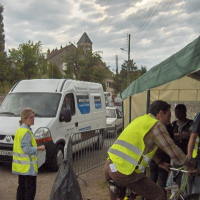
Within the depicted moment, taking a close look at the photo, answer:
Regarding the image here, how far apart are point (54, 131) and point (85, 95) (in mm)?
2497

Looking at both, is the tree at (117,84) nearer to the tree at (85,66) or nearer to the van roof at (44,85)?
the tree at (85,66)

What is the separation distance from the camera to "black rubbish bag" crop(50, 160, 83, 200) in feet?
12.6

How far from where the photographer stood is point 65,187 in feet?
12.9

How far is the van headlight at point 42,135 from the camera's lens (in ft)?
22.5

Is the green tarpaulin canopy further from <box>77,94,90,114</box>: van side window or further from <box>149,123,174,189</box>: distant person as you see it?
<box>77,94,90,114</box>: van side window

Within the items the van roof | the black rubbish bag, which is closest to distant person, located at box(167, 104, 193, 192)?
the black rubbish bag

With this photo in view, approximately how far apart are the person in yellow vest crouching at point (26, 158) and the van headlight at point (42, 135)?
2.53 m

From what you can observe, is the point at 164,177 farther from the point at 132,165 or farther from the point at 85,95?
the point at 85,95

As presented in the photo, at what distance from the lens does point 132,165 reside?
283 cm

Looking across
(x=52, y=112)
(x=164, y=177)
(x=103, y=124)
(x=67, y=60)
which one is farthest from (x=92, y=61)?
(x=164, y=177)

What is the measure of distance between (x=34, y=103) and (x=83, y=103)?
5.97 feet

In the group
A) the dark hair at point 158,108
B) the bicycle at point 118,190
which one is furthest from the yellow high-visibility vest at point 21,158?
the dark hair at point 158,108

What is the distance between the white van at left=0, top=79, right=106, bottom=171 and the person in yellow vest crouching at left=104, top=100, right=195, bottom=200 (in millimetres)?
3673

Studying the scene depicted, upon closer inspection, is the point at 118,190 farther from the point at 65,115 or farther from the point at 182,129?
the point at 65,115
